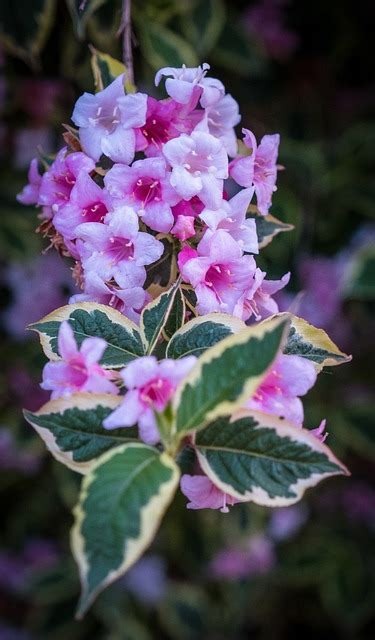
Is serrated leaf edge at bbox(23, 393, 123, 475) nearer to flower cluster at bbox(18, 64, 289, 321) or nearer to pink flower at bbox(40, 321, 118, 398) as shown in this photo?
pink flower at bbox(40, 321, 118, 398)

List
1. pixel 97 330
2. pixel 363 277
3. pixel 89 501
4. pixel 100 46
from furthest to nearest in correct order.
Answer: pixel 363 277
pixel 100 46
pixel 97 330
pixel 89 501

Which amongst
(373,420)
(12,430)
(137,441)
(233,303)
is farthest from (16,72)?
(137,441)

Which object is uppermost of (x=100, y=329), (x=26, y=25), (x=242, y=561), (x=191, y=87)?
(x=191, y=87)

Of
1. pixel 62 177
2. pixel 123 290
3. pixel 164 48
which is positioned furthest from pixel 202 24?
pixel 123 290

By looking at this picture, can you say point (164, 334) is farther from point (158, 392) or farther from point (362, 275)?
point (362, 275)

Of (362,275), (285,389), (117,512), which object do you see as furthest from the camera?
(362,275)

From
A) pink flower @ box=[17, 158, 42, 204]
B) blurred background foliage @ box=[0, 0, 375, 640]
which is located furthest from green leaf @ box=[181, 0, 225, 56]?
pink flower @ box=[17, 158, 42, 204]

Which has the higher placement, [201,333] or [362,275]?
[201,333]

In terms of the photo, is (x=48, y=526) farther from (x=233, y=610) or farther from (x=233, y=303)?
(x=233, y=303)
